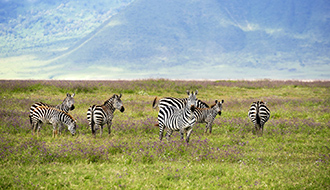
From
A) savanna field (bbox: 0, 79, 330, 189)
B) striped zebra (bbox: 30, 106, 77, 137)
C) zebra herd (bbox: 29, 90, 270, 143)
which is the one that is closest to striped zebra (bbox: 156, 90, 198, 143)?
zebra herd (bbox: 29, 90, 270, 143)

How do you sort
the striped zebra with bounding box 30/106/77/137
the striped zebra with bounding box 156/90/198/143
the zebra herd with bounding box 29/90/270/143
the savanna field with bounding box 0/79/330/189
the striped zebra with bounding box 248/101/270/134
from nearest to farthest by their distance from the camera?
the savanna field with bounding box 0/79/330/189 → the striped zebra with bounding box 156/90/198/143 → the zebra herd with bounding box 29/90/270/143 → the striped zebra with bounding box 30/106/77/137 → the striped zebra with bounding box 248/101/270/134

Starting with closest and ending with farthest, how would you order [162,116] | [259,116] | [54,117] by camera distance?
[162,116], [54,117], [259,116]

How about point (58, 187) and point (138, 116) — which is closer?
point (58, 187)

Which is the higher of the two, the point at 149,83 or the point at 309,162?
the point at 149,83

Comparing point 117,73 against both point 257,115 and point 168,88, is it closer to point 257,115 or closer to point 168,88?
point 168,88

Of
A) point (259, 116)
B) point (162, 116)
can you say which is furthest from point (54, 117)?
point (259, 116)

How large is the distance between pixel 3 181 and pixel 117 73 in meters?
158

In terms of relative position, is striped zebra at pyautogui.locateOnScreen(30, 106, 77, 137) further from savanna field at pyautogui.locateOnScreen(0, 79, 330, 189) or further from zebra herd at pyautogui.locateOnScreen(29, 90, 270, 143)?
savanna field at pyautogui.locateOnScreen(0, 79, 330, 189)

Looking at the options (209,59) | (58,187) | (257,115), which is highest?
(209,59)

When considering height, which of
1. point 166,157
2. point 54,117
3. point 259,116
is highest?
point 259,116

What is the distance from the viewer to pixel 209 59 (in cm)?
18712

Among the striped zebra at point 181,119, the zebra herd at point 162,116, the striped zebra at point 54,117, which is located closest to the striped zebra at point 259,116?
the zebra herd at point 162,116

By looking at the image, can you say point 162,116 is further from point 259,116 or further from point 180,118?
point 259,116

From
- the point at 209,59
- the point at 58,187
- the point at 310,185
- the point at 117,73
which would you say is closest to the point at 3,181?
the point at 58,187
